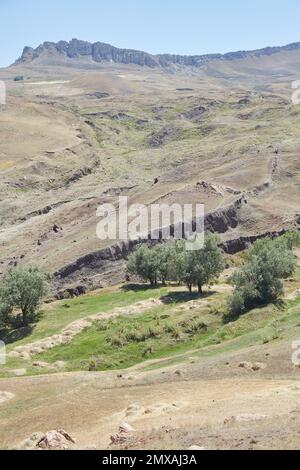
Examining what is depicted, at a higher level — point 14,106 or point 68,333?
point 14,106

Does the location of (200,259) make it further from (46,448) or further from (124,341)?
(46,448)

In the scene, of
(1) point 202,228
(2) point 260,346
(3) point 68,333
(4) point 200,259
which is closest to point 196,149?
(1) point 202,228

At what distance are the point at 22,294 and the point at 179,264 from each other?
16.0m

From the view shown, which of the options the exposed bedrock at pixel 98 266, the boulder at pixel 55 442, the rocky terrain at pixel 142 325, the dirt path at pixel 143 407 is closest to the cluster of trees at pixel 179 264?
the rocky terrain at pixel 142 325

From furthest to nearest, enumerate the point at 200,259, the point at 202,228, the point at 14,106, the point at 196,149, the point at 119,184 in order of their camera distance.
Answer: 1. the point at 14,106
2. the point at 196,149
3. the point at 119,184
4. the point at 202,228
5. the point at 200,259

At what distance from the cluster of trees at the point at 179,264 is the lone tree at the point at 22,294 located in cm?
1170

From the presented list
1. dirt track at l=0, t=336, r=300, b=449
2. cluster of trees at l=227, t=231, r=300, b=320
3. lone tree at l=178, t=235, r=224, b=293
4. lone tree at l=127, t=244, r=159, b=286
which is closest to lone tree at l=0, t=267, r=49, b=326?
lone tree at l=127, t=244, r=159, b=286

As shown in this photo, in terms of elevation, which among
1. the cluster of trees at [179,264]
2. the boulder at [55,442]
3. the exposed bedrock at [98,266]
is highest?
the boulder at [55,442]

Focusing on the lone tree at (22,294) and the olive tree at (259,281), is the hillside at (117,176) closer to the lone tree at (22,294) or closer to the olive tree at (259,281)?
the lone tree at (22,294)

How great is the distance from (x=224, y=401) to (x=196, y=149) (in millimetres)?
108838

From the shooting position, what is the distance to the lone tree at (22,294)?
53906mm

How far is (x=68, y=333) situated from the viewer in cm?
5062

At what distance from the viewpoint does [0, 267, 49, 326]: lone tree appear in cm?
5391

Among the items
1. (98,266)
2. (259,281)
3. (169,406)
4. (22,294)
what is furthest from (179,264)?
(169,406)
